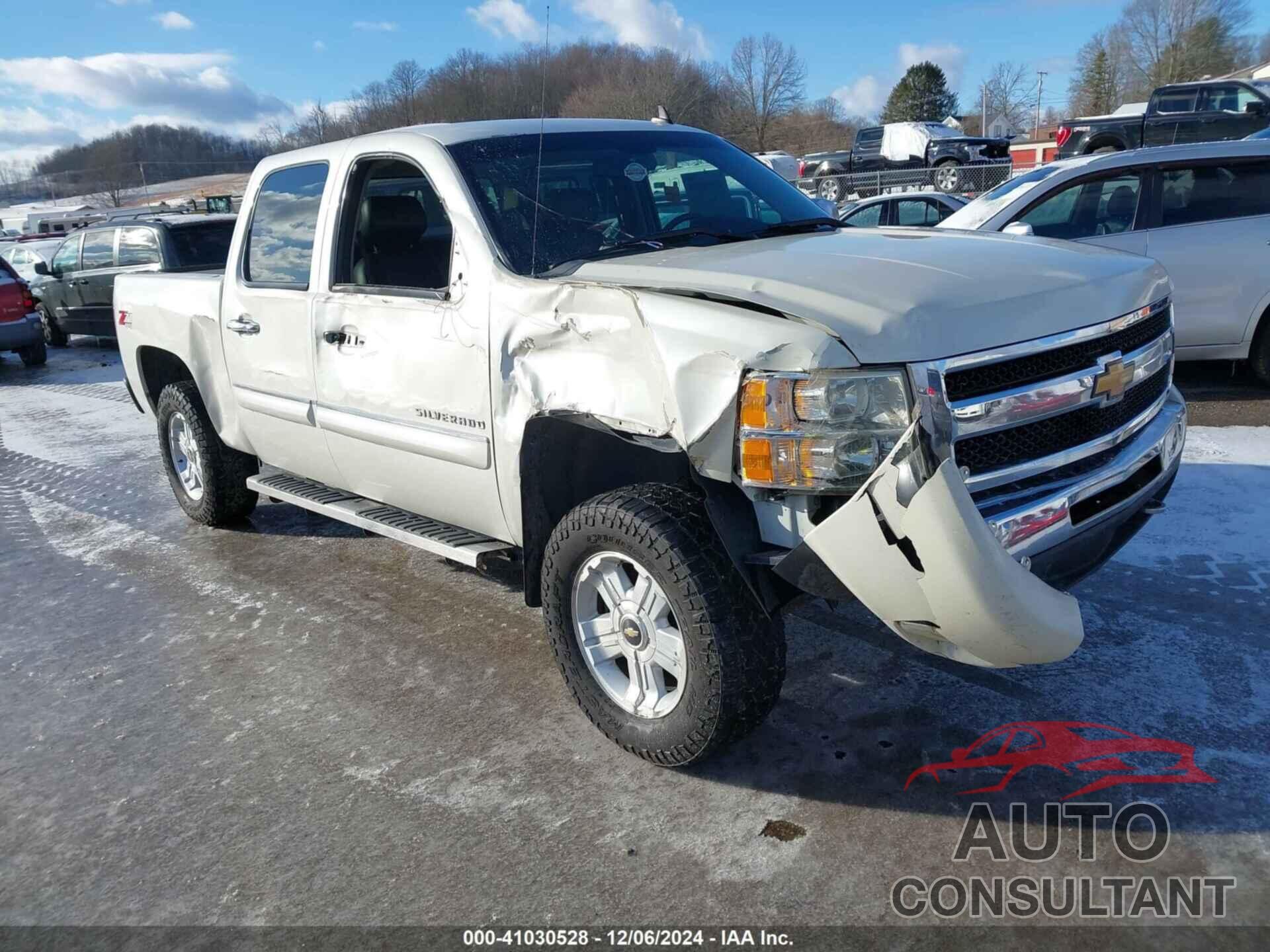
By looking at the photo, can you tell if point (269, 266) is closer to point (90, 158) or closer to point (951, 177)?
point (951, 177)

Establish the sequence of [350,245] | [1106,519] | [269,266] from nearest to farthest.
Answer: [1106,519], [350,245], [269,266]

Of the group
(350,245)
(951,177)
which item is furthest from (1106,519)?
(951,177)

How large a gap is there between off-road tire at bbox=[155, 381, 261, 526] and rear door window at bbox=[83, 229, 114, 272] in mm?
9030

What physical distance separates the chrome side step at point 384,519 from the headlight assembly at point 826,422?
1.43m

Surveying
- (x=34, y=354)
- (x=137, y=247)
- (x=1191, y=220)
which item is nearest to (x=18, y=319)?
(x=34, y=354)

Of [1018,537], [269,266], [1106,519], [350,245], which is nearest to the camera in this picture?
[1018,537]

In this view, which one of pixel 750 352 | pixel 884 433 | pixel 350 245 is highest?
pixel 350 245

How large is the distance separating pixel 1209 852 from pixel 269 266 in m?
4.18

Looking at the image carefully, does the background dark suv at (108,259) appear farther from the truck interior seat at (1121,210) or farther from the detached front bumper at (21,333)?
the truck interior seat at (1121,210)

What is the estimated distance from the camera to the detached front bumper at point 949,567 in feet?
7.66

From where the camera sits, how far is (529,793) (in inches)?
119

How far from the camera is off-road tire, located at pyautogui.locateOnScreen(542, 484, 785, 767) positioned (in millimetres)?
2764

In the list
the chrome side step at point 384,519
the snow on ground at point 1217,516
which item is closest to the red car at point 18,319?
the chrome side step at point 384,519

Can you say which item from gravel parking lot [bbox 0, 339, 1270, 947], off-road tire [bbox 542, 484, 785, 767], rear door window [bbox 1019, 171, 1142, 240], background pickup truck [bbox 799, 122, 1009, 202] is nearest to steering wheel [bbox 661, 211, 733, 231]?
off-road tire [bbox 542, 484, 785, 767]
